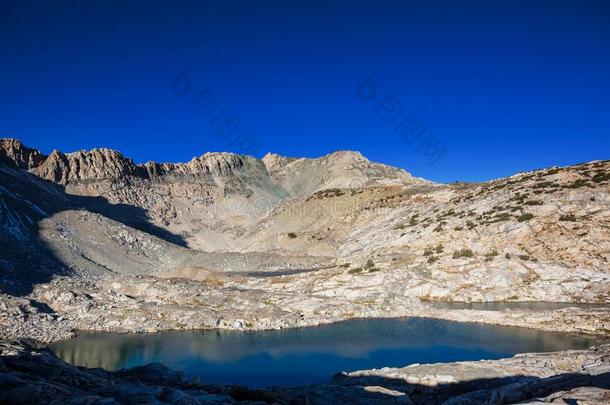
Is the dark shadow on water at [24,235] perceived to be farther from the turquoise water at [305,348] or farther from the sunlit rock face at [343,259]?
the turquoise water at [305,348]

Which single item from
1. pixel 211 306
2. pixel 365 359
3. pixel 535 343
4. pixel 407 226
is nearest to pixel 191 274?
pixel 211 306

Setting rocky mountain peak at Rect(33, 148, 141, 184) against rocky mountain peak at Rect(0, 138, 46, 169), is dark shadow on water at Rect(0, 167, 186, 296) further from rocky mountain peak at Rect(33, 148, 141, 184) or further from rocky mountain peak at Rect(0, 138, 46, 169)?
rocky mountain peak at Rect(0, 138, 46, 169)

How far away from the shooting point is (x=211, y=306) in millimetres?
49031

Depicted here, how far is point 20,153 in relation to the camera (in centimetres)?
14412

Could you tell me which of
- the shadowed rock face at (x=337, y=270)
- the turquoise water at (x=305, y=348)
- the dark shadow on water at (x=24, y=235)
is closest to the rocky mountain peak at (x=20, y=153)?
the dark shadow on water at (x=24, y=235)

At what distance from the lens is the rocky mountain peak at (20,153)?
141m

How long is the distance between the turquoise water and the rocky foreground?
217 inches

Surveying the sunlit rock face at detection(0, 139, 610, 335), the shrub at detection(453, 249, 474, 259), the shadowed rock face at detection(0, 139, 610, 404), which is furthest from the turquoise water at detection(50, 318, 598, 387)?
the shrub at detection(453, 249, 474, 259)

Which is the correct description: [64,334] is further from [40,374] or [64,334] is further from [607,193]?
[607,193]

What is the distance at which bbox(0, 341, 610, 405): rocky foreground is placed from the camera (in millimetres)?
11703

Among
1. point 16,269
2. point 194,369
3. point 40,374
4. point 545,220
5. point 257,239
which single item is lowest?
point 194,369

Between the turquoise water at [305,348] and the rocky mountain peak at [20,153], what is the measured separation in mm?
125303

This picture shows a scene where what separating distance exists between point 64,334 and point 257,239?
2788 inches

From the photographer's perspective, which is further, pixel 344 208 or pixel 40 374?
pixel 344 208
